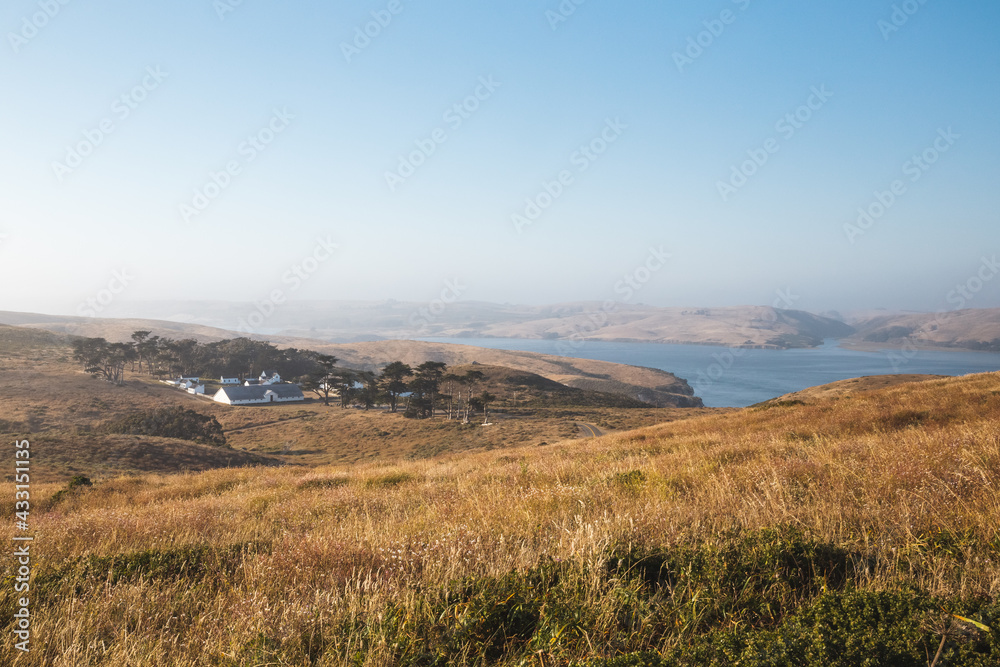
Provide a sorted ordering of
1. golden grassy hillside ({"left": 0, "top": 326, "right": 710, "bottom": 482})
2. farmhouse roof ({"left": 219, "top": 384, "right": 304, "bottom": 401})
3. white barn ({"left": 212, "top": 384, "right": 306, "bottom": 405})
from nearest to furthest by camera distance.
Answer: golden grassy hillside ({"left": 0, "top": 326, "right": 710, "bottom": 482}) → white barn ({"left": 212, "top": 384, "right": 306, "bottom": 405}) → farmhouse roof ({"left": 219, "top": 384, "right": 304, "bottom": 401})

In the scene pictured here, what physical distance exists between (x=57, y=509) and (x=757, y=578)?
1396 centimetres

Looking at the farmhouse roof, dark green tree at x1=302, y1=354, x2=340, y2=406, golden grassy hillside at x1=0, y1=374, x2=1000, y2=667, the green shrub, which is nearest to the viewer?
golden grassy hillside at x1=0, y1=374, x2=1000, y2=667

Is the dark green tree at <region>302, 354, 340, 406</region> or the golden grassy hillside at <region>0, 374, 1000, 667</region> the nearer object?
the golden grassy hillside at <region>0, 374, 1000, 667</region>

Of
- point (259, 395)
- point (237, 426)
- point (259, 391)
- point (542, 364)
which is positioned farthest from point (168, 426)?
point (542, 364)

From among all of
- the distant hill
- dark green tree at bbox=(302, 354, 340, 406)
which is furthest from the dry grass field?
the distant hill

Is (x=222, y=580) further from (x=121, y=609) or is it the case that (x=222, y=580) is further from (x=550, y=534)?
(x=550, y=534)

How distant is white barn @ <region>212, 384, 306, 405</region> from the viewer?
85625 mm

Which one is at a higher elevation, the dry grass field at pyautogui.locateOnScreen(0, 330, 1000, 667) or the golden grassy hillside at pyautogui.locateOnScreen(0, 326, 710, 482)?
the dry grass field at pyautogui.locateOnScreen(0, 330, 1000, 667)

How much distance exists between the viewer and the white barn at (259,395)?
281 ft

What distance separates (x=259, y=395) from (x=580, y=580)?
9673 cm

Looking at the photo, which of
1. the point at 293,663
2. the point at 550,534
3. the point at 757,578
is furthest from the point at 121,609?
the point at 757,578

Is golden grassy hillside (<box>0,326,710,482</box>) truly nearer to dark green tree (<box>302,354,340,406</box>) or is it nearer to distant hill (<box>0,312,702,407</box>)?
dark green tree (<box>302,354,340,406</box>)

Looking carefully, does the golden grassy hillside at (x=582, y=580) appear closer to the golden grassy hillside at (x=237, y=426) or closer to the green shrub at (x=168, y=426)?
the golden grassy hillside at (x=237, y=426)

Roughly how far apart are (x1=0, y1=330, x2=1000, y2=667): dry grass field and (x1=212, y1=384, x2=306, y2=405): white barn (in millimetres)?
89582
